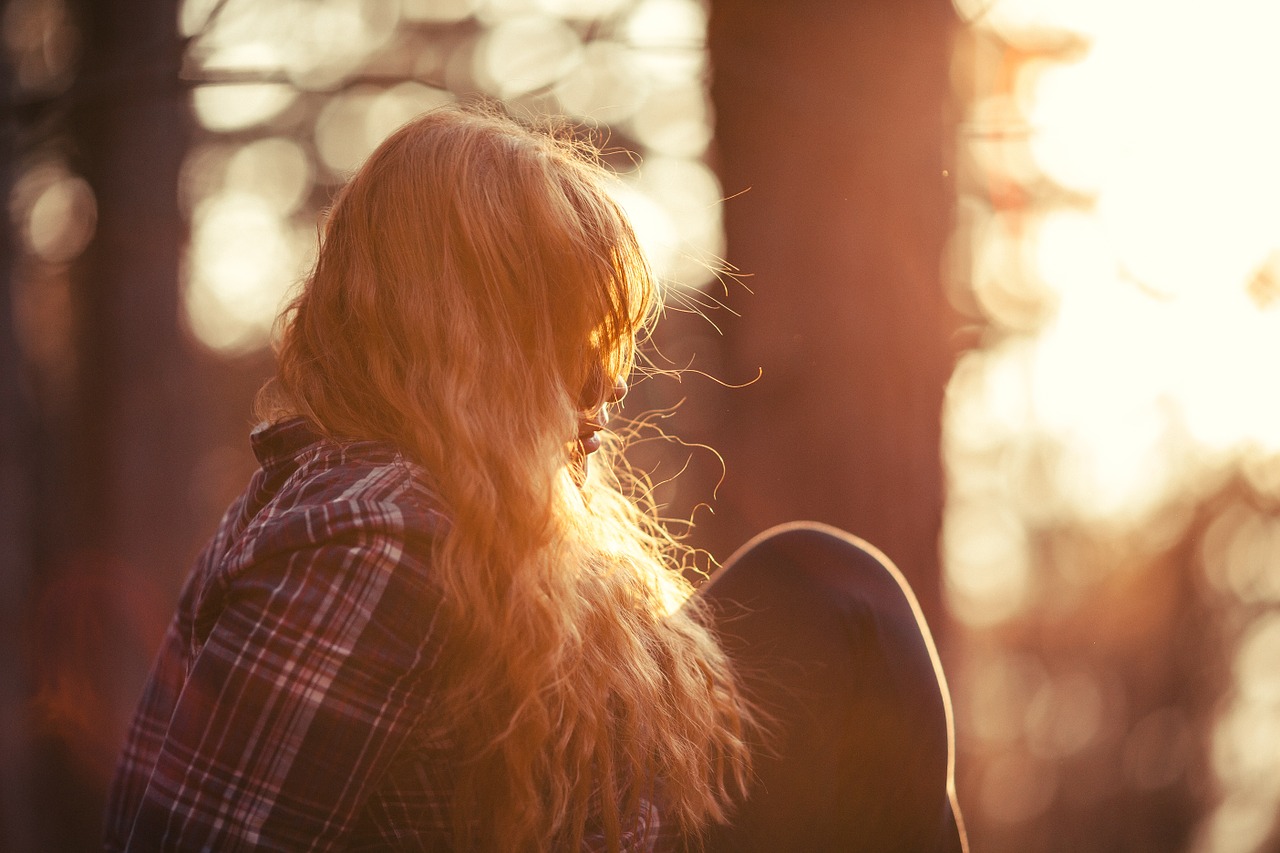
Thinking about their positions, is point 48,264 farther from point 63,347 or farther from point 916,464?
point 916,464

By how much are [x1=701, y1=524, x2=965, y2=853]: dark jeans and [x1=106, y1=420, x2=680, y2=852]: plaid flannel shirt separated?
59cm

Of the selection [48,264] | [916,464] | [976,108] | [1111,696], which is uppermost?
[976,108]

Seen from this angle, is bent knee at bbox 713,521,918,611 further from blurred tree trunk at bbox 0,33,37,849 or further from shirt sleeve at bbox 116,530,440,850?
blurred tree trunk at bbox 0,33,37,849

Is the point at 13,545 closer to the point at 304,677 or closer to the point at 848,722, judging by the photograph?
the point at 304,677

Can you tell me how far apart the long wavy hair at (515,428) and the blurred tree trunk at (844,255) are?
2.74 feet

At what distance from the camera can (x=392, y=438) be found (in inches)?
43.2

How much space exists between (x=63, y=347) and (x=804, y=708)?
12.3 ft

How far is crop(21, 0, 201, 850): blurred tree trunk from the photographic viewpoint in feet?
11.0

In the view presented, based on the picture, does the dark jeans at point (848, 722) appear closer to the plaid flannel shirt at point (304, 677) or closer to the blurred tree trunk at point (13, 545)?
the plaid flannel shirt at point (304, 677)

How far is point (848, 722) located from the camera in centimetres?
119

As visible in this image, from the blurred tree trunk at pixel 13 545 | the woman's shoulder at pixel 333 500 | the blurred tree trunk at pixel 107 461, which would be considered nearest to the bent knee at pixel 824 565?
the woman's shoulder at pixel 333 500

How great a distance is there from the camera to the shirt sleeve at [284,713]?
0.85 metres

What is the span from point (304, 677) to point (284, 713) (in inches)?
1.8

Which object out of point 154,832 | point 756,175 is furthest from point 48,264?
point 154,832
